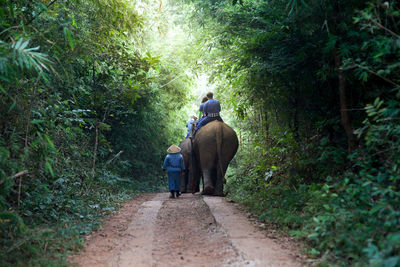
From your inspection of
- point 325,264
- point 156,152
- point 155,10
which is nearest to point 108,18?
point 155,10

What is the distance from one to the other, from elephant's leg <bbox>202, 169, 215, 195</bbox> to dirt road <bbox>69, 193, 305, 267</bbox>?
291 cm

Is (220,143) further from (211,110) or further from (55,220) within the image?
(55,220)

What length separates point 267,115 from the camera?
10391 mm

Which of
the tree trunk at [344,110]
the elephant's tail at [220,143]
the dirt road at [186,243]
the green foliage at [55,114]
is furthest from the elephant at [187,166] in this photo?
the tree trunk at [344,110]

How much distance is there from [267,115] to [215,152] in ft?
5.99

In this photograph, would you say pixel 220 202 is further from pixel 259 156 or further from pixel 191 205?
pixel 259 156

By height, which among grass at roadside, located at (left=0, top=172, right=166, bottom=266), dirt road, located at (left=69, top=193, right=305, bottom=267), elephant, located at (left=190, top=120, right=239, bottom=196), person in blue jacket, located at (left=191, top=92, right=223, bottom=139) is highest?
person in blue jacket, located at (left=191, top=92, right=223, bottom=139)

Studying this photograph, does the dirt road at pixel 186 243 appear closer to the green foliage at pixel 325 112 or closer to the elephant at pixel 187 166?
the green foliage at pixel 325 112

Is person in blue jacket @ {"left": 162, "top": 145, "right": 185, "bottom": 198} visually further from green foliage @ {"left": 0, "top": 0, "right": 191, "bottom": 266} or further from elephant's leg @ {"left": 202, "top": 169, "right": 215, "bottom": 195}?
green foliage @ {"left": 0, "top": 0, "right": 191, "bottom": 266}

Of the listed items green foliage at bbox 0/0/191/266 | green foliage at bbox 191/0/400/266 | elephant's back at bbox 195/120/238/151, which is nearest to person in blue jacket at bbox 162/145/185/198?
elephant's back at bbox 195/120/238/151

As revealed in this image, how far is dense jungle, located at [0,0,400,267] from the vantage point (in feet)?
13.3

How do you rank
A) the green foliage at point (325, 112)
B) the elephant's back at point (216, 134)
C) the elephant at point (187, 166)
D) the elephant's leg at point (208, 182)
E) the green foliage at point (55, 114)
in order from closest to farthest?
the green foliage at point (325, 112)
the green foliage at point (55, 114)
the elephant's leg at point (208, 182)
the elephant's back at point (216, 134)
the elephant at point (187, 166)

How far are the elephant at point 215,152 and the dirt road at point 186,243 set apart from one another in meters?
2.98

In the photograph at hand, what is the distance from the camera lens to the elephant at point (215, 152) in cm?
1004
